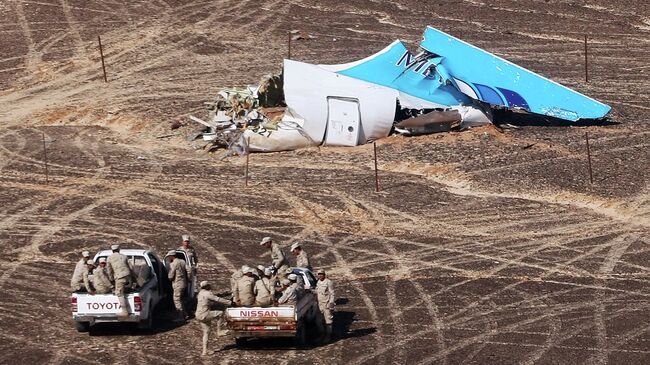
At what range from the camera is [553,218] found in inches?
1388

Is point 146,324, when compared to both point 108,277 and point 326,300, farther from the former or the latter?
point 326,300

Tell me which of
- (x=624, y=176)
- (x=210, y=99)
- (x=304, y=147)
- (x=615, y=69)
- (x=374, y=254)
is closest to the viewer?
(x=374, y=254)

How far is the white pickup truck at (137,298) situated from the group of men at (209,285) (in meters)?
0.16

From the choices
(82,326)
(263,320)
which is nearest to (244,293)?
(263,320)

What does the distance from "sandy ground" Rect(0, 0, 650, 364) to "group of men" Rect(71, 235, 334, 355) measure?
773 millimetres

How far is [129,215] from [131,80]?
13637 mm

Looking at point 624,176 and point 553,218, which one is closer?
point 553,218

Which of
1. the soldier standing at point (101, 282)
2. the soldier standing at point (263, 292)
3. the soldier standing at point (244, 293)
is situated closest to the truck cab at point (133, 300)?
the soldier standing at point (101, 282)

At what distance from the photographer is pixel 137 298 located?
86.3 feet

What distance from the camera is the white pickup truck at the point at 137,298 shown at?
26234 mm

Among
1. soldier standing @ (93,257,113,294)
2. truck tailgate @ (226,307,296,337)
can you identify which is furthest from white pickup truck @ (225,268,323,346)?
soldier standing @ (93,257,113,294)

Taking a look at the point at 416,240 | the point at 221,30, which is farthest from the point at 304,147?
the point at 221,30

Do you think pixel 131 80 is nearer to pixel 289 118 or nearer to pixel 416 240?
pixel 289 118

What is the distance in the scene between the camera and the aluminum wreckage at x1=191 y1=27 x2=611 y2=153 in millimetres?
40969
